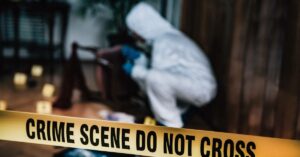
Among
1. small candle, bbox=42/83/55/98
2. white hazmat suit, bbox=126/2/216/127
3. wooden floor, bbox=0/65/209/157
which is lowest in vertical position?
wooden floor, bbox=0/65/209/157

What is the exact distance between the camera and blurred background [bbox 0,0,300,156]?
2389 millimetres

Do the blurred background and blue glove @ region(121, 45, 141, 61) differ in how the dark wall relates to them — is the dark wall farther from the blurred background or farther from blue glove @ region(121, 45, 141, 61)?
blue glove @ region(121, 45, 141, 61)

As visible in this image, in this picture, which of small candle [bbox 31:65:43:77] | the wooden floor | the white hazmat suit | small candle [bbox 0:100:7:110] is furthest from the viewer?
small candle [bbox 31:65:43:77]

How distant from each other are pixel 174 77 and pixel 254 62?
1.68 ft

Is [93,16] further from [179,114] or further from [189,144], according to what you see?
[189,144]

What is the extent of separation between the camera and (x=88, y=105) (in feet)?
11.0

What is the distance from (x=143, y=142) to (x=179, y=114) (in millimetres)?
1288

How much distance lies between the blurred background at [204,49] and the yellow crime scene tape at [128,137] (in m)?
0.77

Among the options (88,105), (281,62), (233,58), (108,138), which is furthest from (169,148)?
(88,105)

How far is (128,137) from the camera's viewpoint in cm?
168

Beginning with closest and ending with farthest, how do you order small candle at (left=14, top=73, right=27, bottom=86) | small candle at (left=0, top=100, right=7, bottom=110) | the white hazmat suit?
the white hazmat suit, small candle at (left=0, top=100, right=7, bottom=110), small candle at (left=14, top=73, right=27, bottom=86)

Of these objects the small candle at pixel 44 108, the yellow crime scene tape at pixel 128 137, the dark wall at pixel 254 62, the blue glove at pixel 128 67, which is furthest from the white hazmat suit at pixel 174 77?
the yellow crime scene tape at pixel 128 137

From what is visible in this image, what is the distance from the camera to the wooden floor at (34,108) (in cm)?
248

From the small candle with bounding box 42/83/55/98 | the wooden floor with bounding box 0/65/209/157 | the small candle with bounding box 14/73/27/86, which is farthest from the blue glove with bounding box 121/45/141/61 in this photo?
the small candle with bounding box 14/73/27/86
